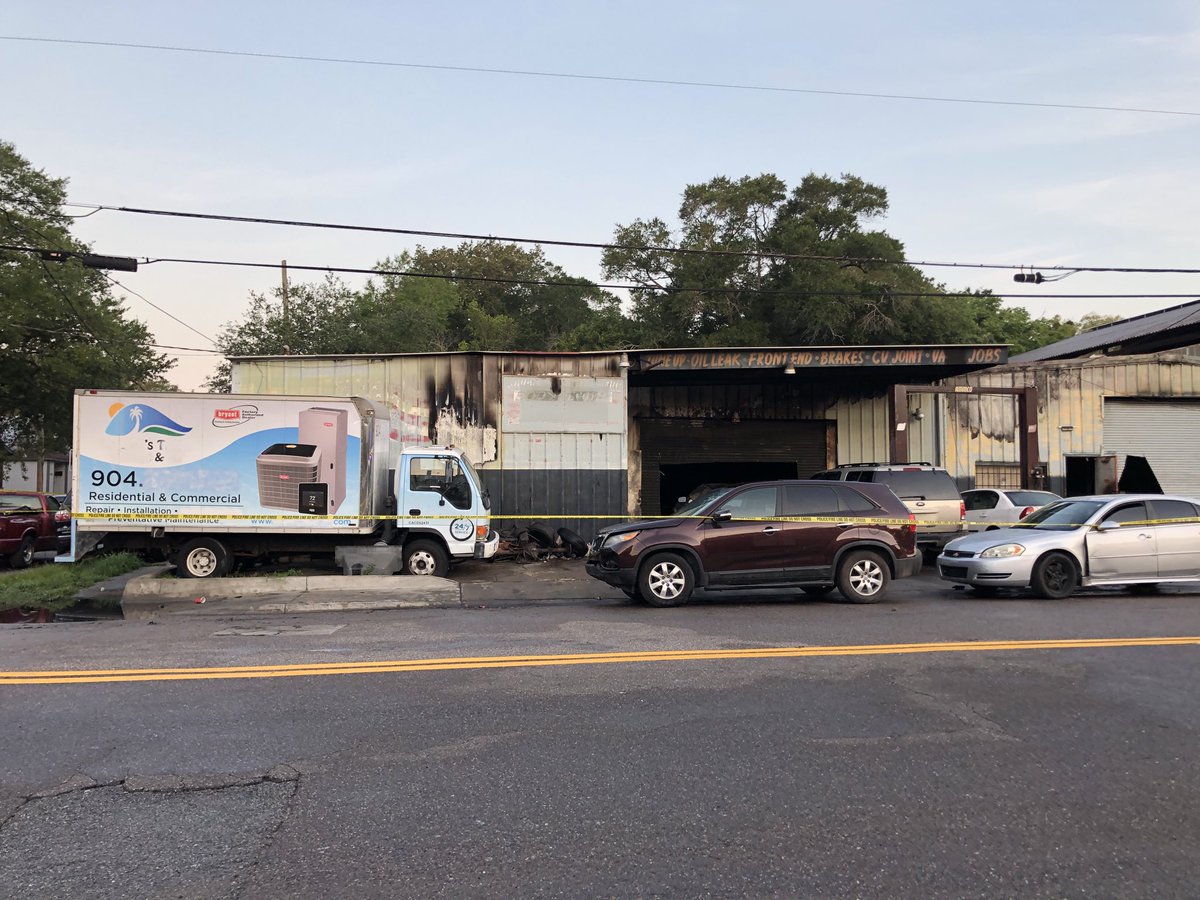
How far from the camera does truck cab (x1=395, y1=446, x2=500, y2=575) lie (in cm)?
1416

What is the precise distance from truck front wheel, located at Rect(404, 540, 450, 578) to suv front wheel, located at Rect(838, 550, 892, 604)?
6540mm

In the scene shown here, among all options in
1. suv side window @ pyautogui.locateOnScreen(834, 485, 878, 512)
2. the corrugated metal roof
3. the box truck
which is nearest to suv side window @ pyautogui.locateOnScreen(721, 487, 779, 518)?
suv side window @ pyautogui.locateOnScreen(834, 485, 878, 512)

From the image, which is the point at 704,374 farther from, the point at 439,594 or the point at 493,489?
the point at 439,594

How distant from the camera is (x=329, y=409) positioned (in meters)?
13.5

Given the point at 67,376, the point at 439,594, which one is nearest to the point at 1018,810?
the point at 439,594

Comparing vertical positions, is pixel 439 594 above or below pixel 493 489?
below

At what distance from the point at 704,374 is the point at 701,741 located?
16168 millimetres

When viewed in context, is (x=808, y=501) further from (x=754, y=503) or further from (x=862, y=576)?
(x=862, y=576)

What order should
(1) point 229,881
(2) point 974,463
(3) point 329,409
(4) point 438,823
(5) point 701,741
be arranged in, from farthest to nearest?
(2) point 974,463
(3) point 329,409
(5) point 701,741
(4) point 438,823
(1) point 229,881

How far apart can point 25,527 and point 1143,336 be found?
30.2 meters

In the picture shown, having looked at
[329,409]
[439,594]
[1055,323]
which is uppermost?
[1055,323]

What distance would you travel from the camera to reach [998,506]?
18094 millimetres

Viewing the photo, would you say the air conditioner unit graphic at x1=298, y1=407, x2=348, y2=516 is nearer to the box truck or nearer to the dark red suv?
the box truck

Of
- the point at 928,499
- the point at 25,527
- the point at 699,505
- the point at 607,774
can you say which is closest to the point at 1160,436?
the point at 928,499
